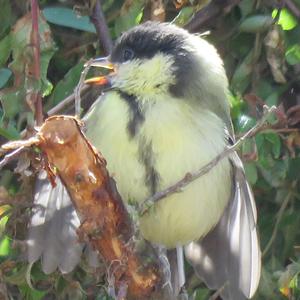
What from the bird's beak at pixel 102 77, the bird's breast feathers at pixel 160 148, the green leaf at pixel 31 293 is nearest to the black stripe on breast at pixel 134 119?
the bird's breast feathers at pixel 160 148

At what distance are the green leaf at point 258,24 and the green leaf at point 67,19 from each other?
40 cm

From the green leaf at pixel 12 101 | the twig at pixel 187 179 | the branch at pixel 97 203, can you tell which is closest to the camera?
the branch at pixel 97 203

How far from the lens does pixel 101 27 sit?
2.87m

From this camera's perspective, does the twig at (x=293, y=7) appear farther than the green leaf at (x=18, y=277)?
Yes

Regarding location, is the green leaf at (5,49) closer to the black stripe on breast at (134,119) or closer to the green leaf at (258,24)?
the black stripe on breast at (134,119)

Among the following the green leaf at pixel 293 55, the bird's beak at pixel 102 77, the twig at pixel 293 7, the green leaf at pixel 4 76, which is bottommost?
the green leaf at pixel 293 55

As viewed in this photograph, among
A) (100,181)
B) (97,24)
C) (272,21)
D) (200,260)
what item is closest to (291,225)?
(200,260)

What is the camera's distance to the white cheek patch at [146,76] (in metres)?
2.54

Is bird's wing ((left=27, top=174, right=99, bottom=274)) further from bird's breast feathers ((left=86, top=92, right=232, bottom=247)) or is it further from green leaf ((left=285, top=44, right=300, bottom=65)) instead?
green leaf ((left=285, top=44, right=300, bottom=65))

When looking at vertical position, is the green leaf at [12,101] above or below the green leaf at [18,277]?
above

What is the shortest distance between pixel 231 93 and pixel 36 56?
584mm

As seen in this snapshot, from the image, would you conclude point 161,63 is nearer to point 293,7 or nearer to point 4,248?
point 293,7

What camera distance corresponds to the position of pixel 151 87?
8.33ft

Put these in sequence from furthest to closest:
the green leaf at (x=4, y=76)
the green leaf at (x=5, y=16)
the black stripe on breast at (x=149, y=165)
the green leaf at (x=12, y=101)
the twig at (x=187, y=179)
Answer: the green leaf at (x=5, y=16) < the green leaf at (x=4, y=76) < the green leaf at (x=12, y=101) < the black stripe on breast at (x=149, y=165) < the twig at (x=187, y=179)
